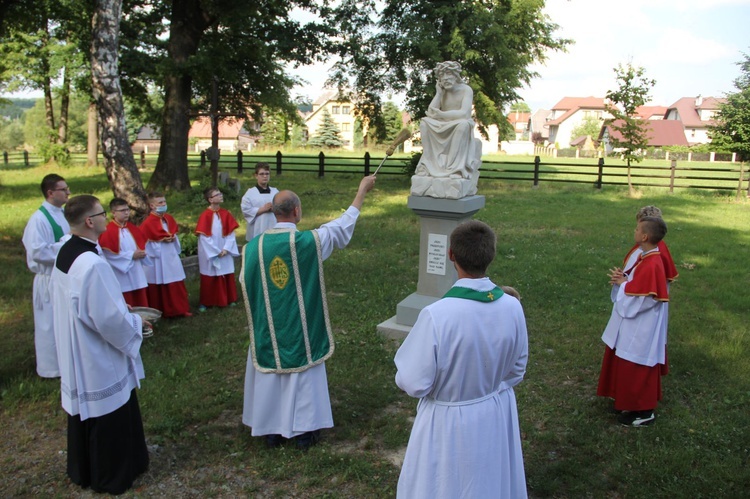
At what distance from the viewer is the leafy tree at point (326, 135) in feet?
197

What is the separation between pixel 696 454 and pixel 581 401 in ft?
3.44

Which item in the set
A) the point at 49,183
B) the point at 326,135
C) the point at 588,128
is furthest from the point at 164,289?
the point at 588,128

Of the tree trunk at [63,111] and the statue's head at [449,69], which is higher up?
the tree trunk at [63,111]

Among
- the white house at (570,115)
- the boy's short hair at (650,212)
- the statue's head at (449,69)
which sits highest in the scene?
the white house at (570,115)

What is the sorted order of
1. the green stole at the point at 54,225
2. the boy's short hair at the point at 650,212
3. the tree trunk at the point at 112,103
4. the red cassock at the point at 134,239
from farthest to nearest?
the tree trunk at the point at 112,103, the red cassock at the point at 134,239, the green stole at the point at 54,225, the boy's short hair at the point at 650,212

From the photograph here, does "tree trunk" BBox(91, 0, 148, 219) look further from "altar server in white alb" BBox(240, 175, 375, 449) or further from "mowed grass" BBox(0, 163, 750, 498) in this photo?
"altar server in white alb" BBox(240, 175, 375, 449)

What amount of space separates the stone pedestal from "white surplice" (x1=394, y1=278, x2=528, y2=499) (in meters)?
3.71

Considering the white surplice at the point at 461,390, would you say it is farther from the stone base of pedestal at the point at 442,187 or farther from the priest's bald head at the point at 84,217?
the stone base of pedestal at the point at 442,187

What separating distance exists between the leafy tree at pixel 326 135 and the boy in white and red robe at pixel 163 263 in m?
53.6

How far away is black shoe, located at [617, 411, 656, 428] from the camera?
4793mm

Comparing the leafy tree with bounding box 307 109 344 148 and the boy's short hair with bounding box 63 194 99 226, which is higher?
the leafy tree with bounding box 307 109 344 148

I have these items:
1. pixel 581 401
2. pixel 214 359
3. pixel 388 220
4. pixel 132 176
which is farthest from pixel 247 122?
pixel 581 401

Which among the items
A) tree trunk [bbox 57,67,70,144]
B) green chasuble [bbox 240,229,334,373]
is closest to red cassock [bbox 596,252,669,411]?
green chasuble [bbox 240,229,334,373]

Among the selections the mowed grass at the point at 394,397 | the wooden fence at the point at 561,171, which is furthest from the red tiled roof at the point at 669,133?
the mowed grass at the point at 394,397
